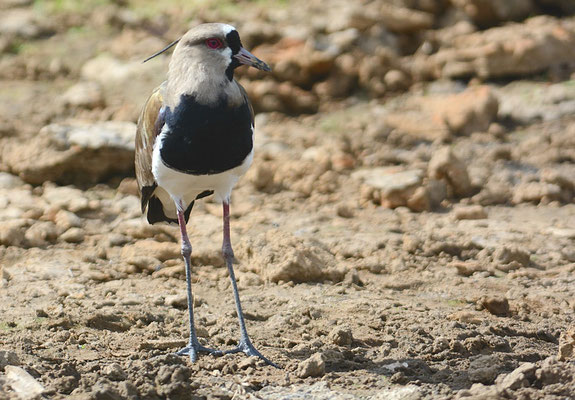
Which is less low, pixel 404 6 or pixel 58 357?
pixel 404 6

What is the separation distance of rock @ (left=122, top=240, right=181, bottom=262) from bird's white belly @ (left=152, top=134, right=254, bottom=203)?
4.08 ft

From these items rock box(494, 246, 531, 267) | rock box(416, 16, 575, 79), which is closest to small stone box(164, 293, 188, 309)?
rock box(494, 246, 531, 267)

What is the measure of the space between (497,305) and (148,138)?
2.44 meters

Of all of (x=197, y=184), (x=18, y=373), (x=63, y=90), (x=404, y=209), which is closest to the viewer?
(x=18, y=373)

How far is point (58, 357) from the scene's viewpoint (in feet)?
15.4

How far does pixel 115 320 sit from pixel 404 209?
3.15m

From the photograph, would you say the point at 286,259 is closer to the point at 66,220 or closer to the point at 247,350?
the point at 247,350

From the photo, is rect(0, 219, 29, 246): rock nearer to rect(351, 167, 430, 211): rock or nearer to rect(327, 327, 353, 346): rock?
rect(327, 327, 353, 346): rock

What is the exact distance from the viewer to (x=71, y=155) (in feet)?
25.7

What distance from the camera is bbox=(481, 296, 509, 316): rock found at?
5641 millimetres

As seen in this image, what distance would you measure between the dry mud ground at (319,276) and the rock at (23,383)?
0.4 inches

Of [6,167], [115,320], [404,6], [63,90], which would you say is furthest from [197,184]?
[404,6]

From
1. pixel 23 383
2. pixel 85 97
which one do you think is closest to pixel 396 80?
pixel 85 97

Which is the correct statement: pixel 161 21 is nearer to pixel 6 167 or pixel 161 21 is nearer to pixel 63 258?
pixel 6 167
